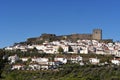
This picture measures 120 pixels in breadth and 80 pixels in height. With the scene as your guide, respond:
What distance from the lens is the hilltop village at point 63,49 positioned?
74625 mm

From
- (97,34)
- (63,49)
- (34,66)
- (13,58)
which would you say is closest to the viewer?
(34,66)

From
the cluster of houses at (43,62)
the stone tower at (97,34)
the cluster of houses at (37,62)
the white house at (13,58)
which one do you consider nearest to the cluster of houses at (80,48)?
the stone tower at (97,34)

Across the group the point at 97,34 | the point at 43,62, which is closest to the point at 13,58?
the point at 43,62

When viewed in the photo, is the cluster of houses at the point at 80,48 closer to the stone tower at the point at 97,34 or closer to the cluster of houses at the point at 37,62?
the stone tower at the point at 97,34

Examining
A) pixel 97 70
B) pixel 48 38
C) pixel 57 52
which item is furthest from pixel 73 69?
pixel 48 38

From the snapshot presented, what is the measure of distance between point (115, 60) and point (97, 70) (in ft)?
65.3

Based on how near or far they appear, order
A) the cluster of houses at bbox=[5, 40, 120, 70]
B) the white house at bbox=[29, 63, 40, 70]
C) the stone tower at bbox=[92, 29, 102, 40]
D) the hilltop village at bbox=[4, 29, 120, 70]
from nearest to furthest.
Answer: the white house at bbox=[29, 63, 40, 70] → the cluster of houses at bbox=[5, 40, 120, 70] → the hilltop village at bbox=[4, 29, 120, 70] → the stone tower at bbox=[92, 29, 102, 40]

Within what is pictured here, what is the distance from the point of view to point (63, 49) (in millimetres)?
92688

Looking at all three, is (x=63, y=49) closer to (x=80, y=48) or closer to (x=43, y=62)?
(x=80, y=48)

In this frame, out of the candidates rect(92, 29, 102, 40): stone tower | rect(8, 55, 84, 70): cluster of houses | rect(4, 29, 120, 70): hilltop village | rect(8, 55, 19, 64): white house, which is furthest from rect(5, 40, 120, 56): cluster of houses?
rect(8, 55, 19, 64): white house

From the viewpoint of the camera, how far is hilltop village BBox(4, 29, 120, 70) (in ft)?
245

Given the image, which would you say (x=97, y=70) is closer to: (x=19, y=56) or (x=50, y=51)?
(x=19, y=56)


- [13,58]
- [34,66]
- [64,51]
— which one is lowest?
[34,66]

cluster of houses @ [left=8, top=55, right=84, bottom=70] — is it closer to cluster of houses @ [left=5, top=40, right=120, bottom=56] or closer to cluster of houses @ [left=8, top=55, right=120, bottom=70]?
cluster of houses @ [left=8, top=55, right=120, bottom=70]
